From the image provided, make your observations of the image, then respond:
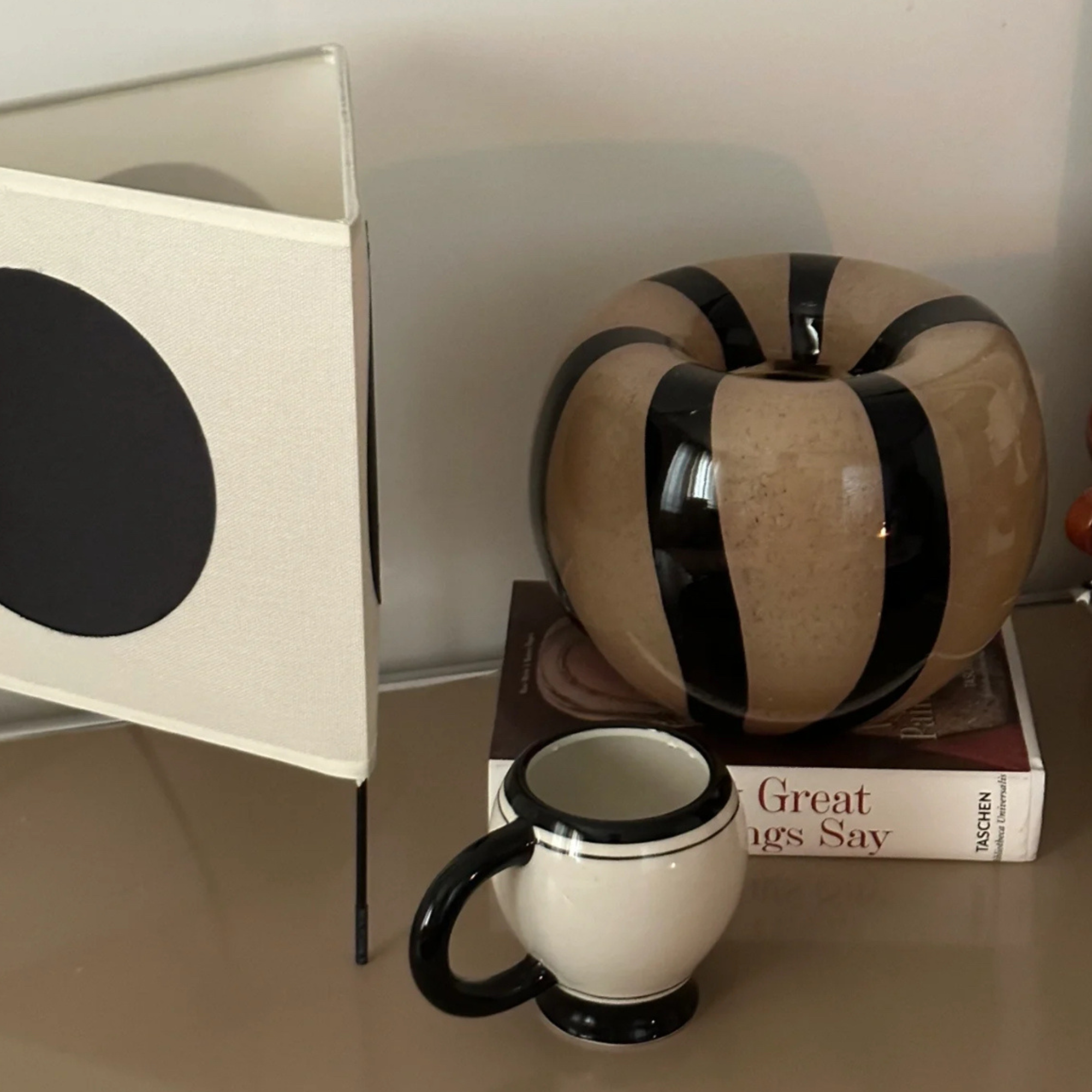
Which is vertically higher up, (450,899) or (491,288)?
(491,288)

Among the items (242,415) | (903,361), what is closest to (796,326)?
(903,361)

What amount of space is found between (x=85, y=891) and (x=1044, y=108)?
0.65 m

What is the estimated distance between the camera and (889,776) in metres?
0.63

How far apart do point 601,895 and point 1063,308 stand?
0.53m

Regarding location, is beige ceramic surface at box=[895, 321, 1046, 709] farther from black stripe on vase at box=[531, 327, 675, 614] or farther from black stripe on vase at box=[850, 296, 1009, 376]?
black stripe on vase at box=[531, 327, 675, 614]

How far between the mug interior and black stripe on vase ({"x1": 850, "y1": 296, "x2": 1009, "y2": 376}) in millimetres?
198

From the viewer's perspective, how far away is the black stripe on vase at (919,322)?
2.09 ft

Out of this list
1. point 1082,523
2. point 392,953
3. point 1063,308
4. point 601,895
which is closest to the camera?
point 601,895

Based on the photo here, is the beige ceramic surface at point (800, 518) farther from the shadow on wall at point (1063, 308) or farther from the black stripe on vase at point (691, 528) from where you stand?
the shadow on wall at point (1063, 308)

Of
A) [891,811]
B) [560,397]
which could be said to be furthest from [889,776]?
[560,397]

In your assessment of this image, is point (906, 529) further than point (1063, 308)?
No

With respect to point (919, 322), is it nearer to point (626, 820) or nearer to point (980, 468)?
point (980, 468)

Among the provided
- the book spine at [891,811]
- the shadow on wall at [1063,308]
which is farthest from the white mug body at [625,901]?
the shadow on wall at [1063,308]

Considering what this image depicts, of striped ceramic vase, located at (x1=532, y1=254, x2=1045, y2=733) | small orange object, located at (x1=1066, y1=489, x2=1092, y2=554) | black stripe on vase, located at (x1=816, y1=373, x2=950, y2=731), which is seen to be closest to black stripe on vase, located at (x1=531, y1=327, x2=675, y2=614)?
striped ceramic vase, located at (x1=532, y1=254, x2=1045, y2=733)
